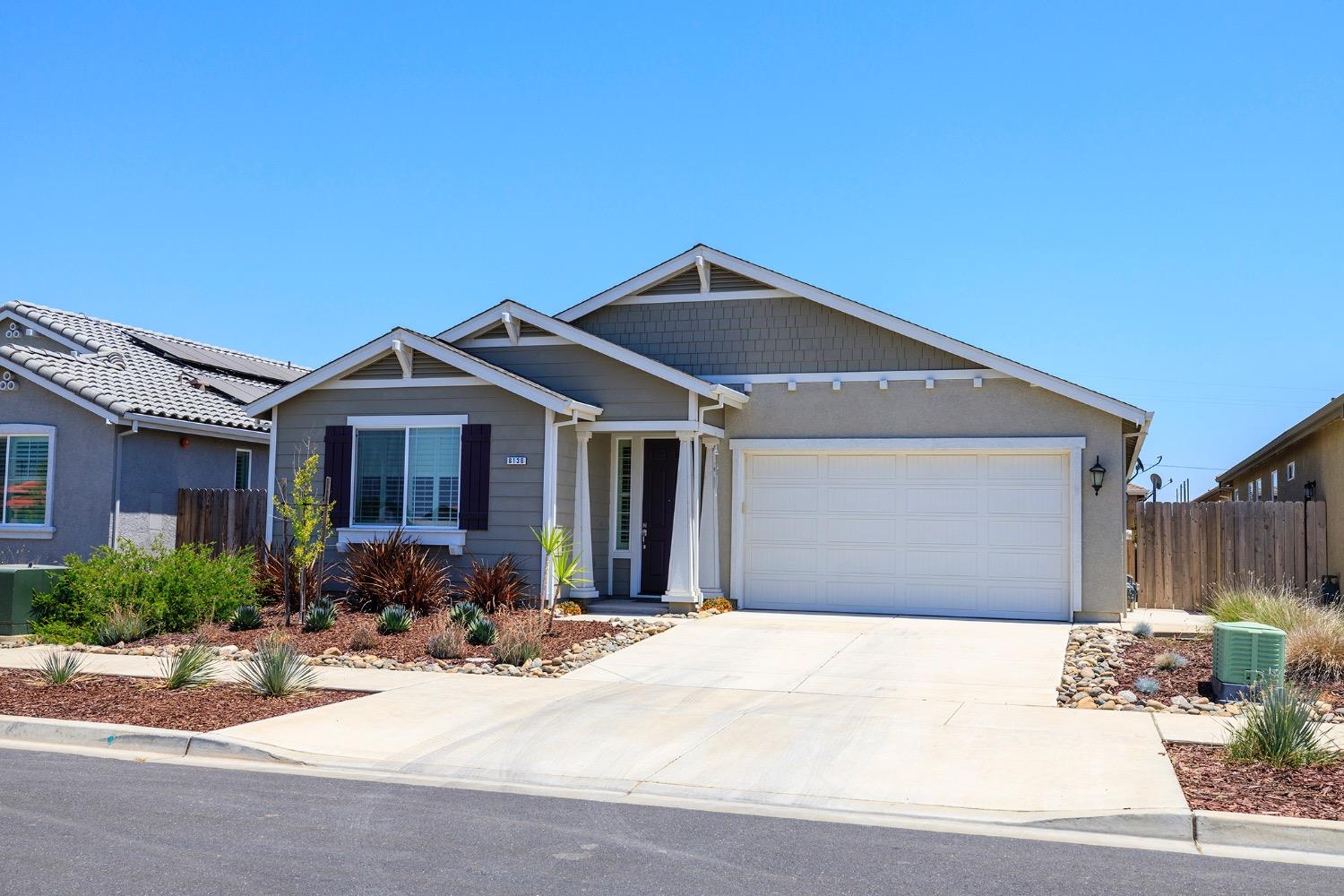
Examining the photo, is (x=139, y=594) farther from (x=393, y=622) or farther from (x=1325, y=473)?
(x=1325, y=473)

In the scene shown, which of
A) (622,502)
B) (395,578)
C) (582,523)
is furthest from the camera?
(622,502)

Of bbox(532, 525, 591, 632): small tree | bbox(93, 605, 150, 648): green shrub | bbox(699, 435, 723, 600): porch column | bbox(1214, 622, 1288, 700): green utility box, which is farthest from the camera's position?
bbox(699, 435, 723, 600): porch column

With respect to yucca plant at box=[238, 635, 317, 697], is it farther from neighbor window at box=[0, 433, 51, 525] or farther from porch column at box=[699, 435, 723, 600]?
neighbor window at box=[0, 433, 51, 525]

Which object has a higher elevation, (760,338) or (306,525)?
(760,338)

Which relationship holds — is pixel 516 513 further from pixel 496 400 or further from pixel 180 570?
pixel 180 570

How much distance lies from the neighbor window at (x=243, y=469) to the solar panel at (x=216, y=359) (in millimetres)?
1867

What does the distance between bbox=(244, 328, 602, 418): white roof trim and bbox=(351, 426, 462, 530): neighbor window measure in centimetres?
90

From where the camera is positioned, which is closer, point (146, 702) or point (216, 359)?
point (146, 702)

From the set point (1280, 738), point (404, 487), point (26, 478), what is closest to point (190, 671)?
point (404, 487)

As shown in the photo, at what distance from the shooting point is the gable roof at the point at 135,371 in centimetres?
1886

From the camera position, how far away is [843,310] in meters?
17.1

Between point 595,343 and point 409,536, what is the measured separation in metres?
3.72

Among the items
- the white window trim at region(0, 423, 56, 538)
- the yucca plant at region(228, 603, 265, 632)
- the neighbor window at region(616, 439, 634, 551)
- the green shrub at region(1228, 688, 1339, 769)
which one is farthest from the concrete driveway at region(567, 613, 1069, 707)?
the white window trim at region(0, 423, 56, 538)

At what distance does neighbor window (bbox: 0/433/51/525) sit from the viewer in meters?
19.1
